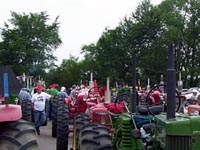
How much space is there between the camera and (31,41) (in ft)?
179

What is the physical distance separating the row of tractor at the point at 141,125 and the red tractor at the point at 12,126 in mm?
1536

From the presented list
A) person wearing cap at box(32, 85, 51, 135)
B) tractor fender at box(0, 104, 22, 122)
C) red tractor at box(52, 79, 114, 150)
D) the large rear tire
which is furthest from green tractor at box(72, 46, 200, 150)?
person wearing cap at box(32, 85, 51, 135)

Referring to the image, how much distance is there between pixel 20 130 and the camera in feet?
19.2

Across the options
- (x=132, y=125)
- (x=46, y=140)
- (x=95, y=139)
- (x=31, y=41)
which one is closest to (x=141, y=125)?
(x=132, y=125)

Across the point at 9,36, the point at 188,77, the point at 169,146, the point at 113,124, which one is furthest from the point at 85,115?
the point at 188,77

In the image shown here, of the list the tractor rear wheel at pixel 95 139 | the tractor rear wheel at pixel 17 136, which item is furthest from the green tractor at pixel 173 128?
the tractor rear wheel at pixel 17 136

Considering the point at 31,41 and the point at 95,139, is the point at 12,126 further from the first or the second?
the point at 31,41

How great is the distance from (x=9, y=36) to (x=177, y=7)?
2176cm

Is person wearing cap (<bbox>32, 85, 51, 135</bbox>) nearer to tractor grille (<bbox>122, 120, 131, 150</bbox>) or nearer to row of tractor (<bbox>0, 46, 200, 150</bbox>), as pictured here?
row of tractor (<bbox>0, 46, 200, 150</bbox>)

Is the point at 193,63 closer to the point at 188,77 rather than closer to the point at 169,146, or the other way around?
the point at 188,77

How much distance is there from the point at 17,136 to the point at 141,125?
2.86 metres

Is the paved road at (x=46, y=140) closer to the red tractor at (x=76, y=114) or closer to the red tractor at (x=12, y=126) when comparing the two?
the red tractor at (x=76, y=114)

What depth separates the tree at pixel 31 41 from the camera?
51.1 m

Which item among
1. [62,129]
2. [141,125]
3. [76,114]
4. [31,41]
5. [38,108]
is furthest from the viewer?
[31,41]
